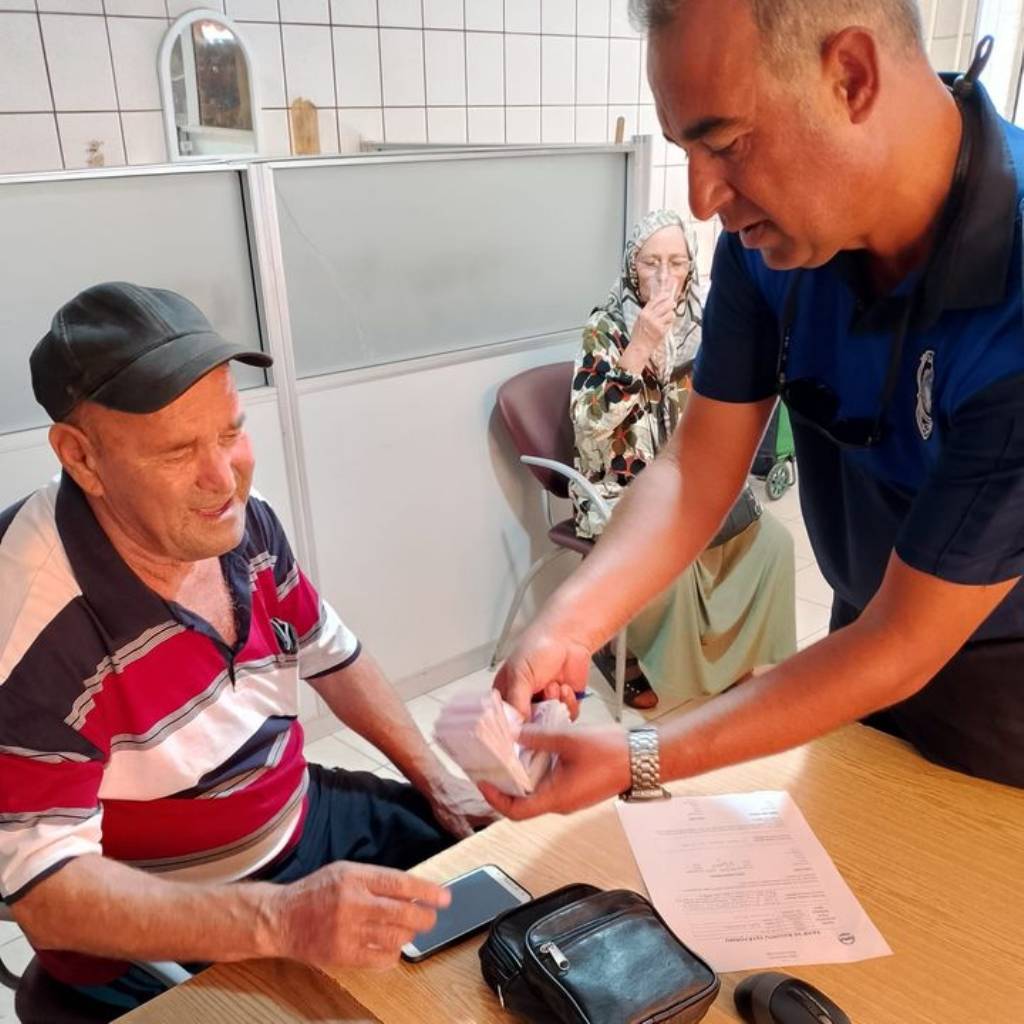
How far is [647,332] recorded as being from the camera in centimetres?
275

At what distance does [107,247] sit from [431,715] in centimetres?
149

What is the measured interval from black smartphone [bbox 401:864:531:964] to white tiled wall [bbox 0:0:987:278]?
2.38 metres

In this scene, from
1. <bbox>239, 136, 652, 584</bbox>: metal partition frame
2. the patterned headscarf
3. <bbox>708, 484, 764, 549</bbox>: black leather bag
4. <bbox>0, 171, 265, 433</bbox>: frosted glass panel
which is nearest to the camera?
<bbox>0, 171, 265, 433</bbox>: frosted glass panel

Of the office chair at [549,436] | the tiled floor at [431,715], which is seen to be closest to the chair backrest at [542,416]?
the office chair at [549,436]

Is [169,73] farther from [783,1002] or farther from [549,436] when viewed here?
[783,1002]

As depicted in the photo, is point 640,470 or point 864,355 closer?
point 864,355

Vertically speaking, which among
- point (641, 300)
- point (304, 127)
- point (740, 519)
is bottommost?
point (740, 519)

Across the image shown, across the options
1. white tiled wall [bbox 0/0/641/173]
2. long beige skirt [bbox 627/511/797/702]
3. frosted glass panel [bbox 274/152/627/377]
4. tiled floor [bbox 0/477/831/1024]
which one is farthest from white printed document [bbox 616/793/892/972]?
white tiled wall [bbox 0/0/641/173]

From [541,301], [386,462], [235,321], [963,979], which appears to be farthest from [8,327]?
[963,979]

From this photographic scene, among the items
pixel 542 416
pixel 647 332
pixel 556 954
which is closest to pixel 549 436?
pixel 542 416

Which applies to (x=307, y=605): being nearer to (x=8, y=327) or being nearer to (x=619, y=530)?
(x=619, y=530)

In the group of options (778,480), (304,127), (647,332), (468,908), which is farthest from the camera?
(778,480)

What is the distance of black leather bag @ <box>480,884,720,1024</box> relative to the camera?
2.60ft

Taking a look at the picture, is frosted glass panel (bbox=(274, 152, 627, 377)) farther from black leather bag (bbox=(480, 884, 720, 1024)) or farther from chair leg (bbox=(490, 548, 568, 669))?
black leather bag (bbox=(480, 884, 720, 1024))
